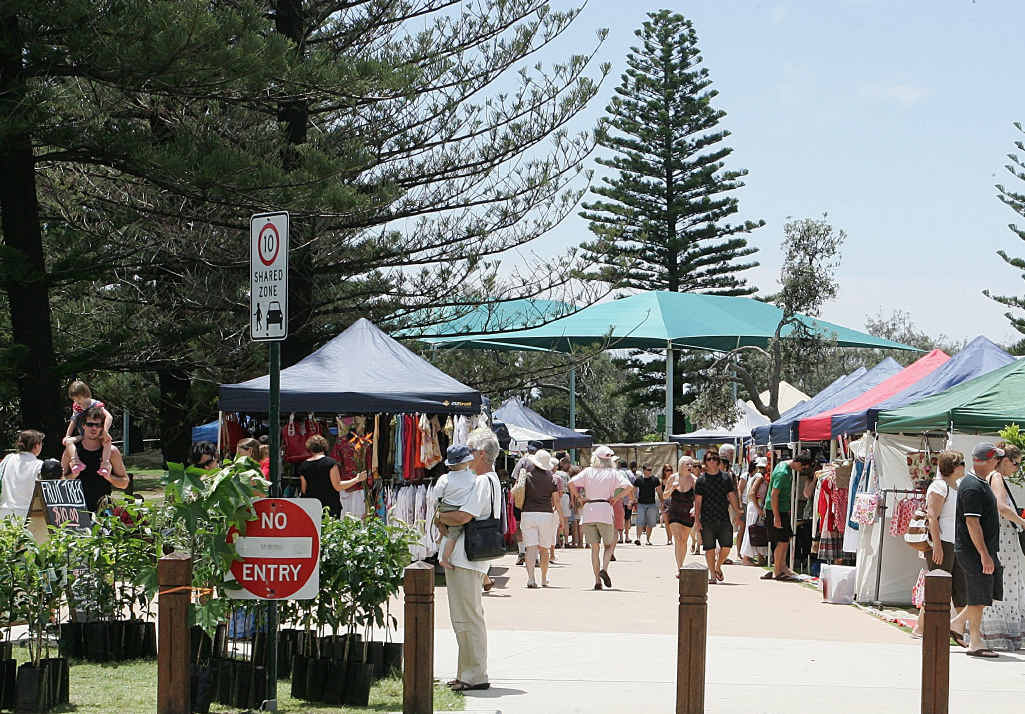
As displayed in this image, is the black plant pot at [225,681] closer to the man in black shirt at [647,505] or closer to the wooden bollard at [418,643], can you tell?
the wooden bollard at [418,643]

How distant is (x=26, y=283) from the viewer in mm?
18406

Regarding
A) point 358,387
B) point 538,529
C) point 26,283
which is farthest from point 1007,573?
point 26,283

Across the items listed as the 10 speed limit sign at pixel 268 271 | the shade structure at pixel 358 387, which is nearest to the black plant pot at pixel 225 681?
the 10 speed limit sign at pixel 268 271

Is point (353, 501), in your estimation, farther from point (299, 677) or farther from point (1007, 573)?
point (299, 677)

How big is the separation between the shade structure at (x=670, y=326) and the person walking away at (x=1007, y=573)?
30921mm

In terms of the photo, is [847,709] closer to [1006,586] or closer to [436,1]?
[1006,586]

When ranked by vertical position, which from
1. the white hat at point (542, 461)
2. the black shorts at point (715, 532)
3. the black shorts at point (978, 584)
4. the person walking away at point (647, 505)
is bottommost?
the person walking away at point (647, 505)

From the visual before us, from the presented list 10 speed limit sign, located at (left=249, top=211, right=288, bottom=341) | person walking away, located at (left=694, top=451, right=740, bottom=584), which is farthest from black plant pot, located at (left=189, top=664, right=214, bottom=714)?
person walking away, located at (left=694, top=451, right=740, bottom=584)

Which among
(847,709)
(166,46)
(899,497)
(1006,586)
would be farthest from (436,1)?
(847,709)

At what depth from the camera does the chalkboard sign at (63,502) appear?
10.6 m

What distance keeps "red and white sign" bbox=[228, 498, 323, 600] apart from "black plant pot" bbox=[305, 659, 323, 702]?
76 centimetres

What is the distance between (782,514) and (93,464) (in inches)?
415

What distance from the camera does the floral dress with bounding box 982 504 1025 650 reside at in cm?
1111

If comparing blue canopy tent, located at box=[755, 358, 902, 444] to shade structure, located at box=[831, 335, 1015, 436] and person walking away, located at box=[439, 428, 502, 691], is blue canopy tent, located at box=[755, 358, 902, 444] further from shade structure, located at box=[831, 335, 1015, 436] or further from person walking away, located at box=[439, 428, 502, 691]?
person walking away, located at box=[439, 428, 502, 691]
